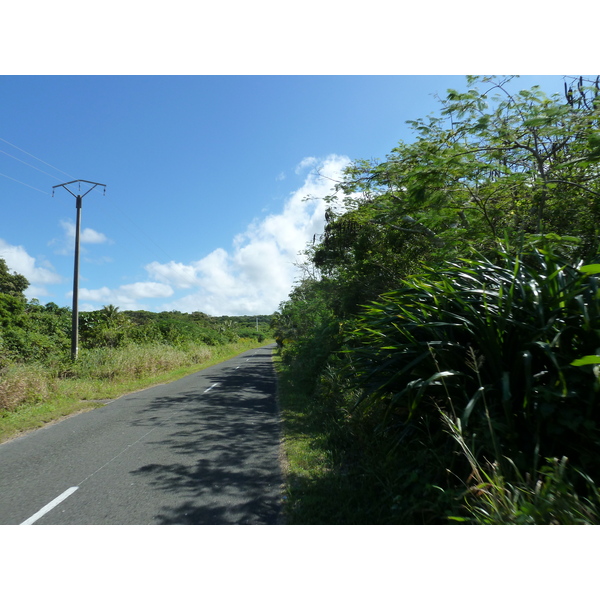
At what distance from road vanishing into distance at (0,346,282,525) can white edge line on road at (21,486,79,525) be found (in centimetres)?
1

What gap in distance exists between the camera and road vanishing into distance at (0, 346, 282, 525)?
4.21m

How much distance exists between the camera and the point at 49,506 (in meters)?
4.41

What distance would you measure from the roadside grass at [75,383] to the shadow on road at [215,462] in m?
2.35

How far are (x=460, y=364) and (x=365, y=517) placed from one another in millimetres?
1829

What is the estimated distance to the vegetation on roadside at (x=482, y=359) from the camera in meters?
3.05

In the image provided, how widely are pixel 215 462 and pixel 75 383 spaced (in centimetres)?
1044

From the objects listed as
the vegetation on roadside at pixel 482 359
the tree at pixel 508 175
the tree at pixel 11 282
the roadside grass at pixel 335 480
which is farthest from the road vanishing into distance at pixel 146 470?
the tree at pixel 11 282

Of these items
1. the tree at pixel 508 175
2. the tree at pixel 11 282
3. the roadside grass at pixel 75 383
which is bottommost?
the roadside grass at pixel 75 383

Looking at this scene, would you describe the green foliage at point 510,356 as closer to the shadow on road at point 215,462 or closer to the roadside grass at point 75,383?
the shadow on road at point 215,462

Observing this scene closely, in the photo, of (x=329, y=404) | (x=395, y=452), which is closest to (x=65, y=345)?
(x=329, y=404)

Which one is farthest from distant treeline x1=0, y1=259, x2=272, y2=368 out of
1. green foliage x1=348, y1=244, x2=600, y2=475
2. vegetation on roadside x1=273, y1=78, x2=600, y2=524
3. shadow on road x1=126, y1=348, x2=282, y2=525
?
green foliage x1=348, y1=244, x2=600, y2=475

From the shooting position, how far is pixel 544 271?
410cm

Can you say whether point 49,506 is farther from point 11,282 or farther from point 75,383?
point 11,282

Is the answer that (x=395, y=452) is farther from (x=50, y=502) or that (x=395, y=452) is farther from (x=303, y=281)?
(x=303, y=281)
